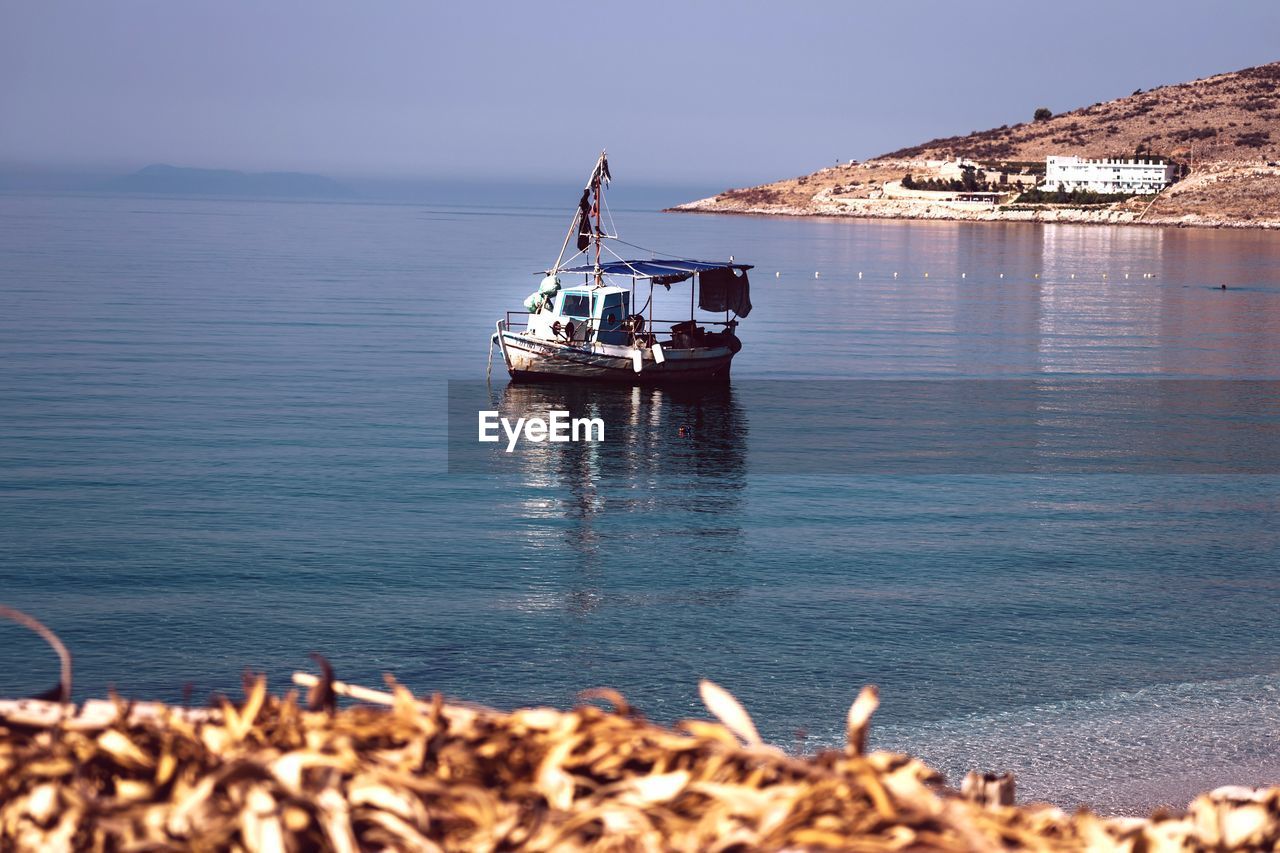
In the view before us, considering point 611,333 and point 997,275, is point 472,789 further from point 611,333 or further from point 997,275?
point 997,275

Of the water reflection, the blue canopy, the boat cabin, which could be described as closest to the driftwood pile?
the water reflection

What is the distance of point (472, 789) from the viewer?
1441mm

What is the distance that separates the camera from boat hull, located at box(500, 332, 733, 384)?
4441cm

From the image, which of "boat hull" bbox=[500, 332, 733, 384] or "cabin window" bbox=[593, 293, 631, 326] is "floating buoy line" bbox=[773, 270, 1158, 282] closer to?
"cabin window" bbox=[593, 293, 631, 326]

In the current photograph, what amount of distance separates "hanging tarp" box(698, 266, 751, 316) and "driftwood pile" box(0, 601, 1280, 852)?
4480 cm

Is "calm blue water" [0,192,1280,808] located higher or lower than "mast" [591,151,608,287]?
lower

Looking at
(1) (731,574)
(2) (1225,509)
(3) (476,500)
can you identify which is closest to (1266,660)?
(1) (731,574)

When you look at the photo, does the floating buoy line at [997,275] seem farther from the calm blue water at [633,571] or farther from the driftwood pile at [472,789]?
the driftwood pile at [472,789]

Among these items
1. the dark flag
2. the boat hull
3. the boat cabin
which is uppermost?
the dark flag

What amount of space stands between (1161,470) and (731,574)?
46.1ft

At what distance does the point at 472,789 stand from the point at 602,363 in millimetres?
43073

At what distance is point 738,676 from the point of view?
50.5ft

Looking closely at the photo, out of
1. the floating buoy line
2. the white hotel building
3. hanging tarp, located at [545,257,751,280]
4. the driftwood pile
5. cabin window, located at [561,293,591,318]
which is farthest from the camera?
the white hotel building

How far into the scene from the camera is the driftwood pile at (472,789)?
1374 mm
